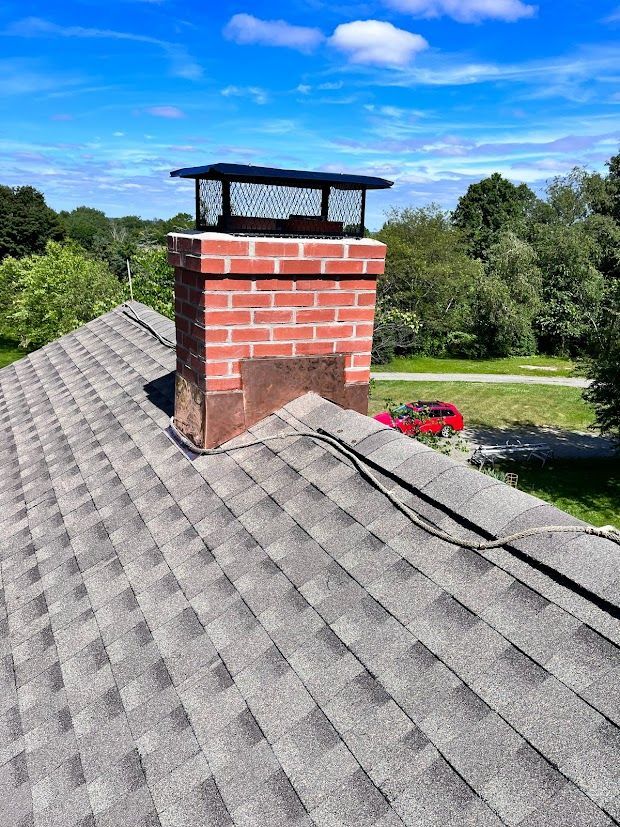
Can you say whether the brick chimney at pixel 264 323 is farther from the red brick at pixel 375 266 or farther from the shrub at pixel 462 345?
the shrub at pixel 462 345

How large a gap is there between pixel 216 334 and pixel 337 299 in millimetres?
920

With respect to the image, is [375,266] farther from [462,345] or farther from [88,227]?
[88,227]

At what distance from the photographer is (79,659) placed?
9.26 feet

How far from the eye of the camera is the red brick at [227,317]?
375 centimetres

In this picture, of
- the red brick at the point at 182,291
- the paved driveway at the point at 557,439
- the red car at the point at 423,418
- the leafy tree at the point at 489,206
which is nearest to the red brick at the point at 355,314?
the red brick at the point at 182,291

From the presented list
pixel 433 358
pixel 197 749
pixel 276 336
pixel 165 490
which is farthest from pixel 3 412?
pixel 433 358

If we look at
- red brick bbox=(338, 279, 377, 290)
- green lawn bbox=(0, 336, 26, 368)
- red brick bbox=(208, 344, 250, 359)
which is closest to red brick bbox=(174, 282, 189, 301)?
red brick bbox=(208, 344, 250, 359)

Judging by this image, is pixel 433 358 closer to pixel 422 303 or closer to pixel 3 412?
pixel 422 303

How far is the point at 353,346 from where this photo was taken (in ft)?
14.0

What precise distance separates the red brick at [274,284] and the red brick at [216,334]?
0.36 metres

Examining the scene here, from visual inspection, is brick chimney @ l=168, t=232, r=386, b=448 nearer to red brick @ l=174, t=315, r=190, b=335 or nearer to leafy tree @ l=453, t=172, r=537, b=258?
red brick @ l=174, t=315, r=190, b=335

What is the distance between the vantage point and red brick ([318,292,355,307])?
405 centimetres

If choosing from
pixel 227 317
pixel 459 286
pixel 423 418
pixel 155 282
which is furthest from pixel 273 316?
pixel 459 286

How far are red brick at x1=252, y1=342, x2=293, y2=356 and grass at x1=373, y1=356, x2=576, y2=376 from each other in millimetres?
29206
